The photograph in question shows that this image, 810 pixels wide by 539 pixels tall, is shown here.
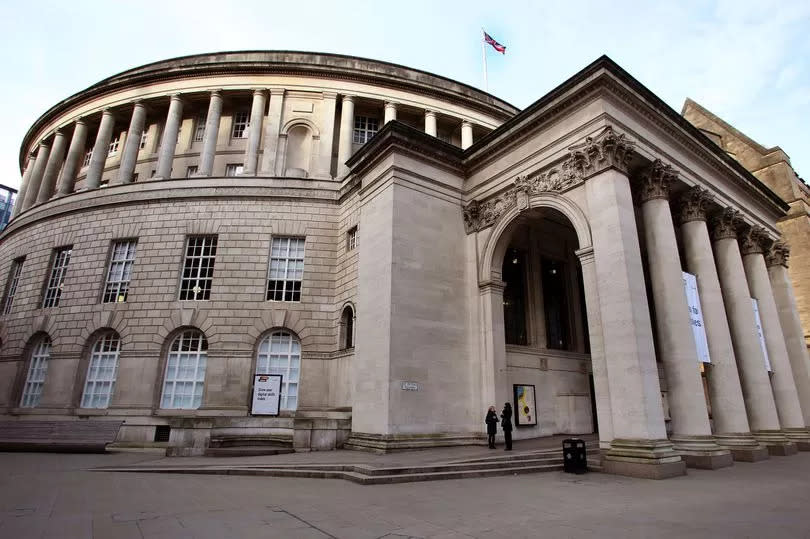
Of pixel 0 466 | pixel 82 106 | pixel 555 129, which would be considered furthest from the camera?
pixel 82 106

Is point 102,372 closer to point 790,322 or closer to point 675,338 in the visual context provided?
point 675,338

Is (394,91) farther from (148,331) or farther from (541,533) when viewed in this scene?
(541,533)

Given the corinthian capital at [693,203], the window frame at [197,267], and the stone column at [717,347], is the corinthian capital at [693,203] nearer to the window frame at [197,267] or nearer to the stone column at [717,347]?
the stone column at [717,347]

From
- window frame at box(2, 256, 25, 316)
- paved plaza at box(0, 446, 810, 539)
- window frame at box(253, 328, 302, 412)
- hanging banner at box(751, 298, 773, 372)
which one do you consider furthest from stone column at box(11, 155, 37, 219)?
hanging banner at box(751, 298, 773, 372)

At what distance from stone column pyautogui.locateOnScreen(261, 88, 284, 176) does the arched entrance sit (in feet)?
42.0

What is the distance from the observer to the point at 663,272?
47.1 feet

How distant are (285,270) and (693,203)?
58.8 ft

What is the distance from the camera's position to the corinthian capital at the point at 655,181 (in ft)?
49.9

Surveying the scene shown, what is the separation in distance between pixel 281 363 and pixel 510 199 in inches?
491

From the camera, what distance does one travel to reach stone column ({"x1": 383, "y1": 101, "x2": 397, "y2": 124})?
84.5ft

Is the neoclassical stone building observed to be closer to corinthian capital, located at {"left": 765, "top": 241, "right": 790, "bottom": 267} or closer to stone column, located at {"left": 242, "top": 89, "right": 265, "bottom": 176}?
stone column, located at {"left": 242, "top": 89, "right": 265, "bottom": 176}

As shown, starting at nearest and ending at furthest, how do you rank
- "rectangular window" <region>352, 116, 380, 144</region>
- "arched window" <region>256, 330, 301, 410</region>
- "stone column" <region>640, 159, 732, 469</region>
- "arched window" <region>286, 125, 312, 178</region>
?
"stone column" <region>640, 159, 732, 469</region>
"arched window" <region>256, 330, 301, 410</region>
"arched window" <region>286, 125, 312, 178</region>
"rectangular window" <region>352, 116, 380, 144</region>

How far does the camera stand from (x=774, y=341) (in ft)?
65.1

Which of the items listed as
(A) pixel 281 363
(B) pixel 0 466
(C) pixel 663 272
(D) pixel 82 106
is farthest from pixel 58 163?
(C) pixel 663 272
